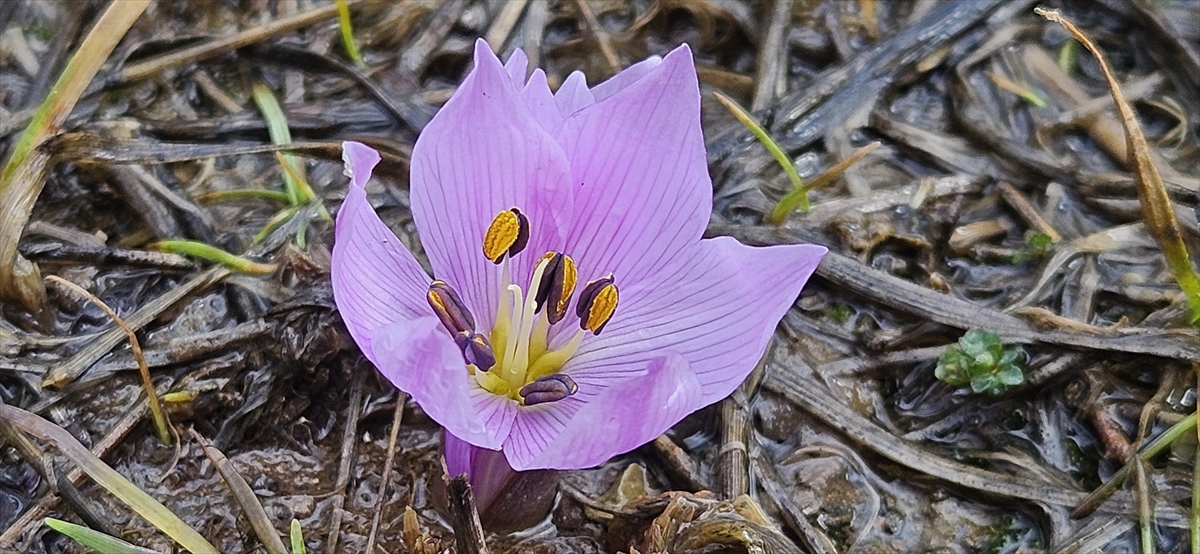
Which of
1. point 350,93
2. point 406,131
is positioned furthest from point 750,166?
point 350,93

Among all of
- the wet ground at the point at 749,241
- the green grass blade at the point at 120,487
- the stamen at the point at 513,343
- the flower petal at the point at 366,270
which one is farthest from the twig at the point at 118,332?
the stamen at the point at 513,343

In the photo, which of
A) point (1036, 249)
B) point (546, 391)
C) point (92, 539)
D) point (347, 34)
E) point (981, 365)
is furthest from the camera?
point (347, 34)

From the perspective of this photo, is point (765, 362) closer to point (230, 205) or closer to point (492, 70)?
point (492, 70)

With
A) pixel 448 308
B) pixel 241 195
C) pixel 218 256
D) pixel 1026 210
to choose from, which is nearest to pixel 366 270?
pixel 448 308

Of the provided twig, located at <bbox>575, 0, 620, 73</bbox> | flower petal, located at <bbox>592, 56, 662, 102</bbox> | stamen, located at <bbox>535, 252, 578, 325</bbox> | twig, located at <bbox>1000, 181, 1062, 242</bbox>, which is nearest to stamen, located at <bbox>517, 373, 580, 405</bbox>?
stamen, located at <bbox>535, 252, 578, 325</bbox>

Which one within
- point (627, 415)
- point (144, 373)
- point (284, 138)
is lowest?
point (144, 373)

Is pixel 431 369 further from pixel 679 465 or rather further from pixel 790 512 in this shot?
pixel 790 512

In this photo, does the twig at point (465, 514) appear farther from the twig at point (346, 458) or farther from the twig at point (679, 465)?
the twig at point (679, 465)
